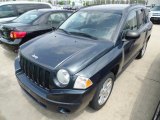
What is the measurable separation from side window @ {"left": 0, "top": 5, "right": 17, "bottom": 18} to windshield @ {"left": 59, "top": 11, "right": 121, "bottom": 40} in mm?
4525

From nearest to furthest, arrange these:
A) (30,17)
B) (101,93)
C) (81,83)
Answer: (81,83), (101,93), (30,17)

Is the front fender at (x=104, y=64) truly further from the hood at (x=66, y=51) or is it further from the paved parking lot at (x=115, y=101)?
the paved parking lot at (x=115, y=101)

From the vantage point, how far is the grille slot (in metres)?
2.46

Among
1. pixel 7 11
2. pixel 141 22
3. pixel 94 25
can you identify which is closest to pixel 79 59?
pixel 94 25

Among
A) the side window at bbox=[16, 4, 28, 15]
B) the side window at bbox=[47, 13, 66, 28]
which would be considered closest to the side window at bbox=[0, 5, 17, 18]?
the side window at bbox=[16, 4, 28, 15]

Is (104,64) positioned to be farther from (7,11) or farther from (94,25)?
(7,11)

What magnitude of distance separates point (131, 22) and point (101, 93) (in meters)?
1.89

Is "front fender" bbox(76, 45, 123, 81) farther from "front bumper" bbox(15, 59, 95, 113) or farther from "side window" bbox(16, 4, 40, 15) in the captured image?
"side window" bbox(16, 4, 40, 15)

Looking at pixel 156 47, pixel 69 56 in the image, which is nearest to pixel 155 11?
pixel 156 47

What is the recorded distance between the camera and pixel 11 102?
3264 mm

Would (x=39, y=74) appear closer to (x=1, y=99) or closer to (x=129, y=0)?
(x=1, y=99)

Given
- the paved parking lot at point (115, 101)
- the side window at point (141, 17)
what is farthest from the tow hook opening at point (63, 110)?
the side window at point (141, 17)

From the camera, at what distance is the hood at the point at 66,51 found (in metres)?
2.48

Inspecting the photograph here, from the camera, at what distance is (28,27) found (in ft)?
16.3
